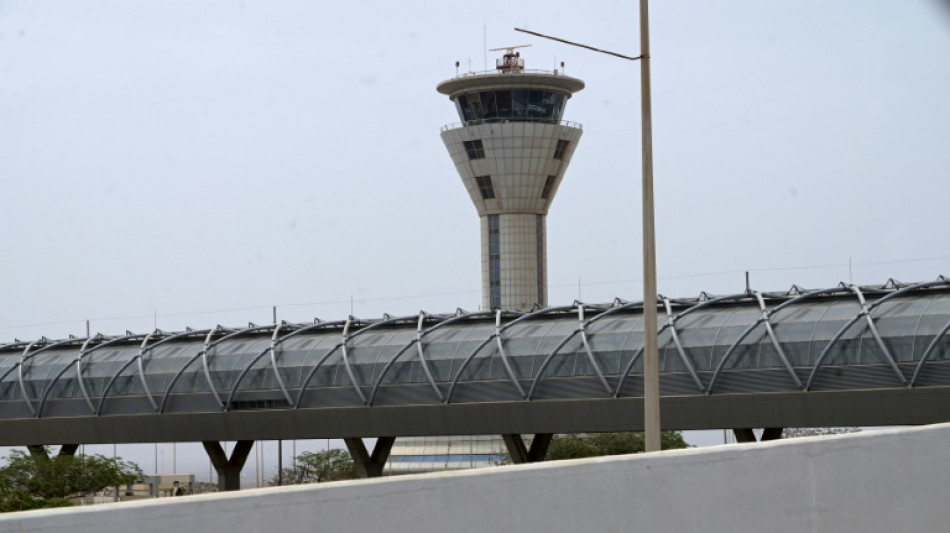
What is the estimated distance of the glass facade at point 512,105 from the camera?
125500mm

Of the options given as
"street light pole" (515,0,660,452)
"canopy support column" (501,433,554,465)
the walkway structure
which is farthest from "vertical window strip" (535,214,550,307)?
"street light pole" (515,0,660,452)

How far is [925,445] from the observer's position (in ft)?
51.2

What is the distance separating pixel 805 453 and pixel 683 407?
4167cm

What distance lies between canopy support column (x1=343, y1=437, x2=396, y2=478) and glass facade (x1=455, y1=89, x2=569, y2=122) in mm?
62572

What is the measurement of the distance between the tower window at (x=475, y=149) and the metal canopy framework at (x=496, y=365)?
Answer: 56258 millimetres

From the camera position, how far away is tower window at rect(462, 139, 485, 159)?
414ft

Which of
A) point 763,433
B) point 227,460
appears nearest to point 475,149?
point 227,460

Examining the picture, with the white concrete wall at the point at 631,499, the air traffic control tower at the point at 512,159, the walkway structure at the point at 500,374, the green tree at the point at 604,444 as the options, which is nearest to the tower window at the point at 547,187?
the air traffic control tower at the point at 512,159

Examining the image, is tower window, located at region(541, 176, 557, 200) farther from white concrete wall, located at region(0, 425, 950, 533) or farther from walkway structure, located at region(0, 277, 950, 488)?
white concrete wall, located at region(0, 425, 950, 533)

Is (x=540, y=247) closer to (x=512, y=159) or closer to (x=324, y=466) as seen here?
(x=512, y=159)

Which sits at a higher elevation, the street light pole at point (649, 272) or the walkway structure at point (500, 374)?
the street light pole at point (649, 272)

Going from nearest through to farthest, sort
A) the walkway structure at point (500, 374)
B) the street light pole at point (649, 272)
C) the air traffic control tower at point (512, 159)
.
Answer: the street light pole at point (649, 272), the walkway structure at point (500, 374), the air traffic control tower at point (512, 159)

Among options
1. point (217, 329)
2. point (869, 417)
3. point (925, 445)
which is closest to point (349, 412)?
point (217, 329)

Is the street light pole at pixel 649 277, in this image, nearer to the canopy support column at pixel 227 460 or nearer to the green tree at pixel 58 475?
the canopy support column at pixel 227 460
